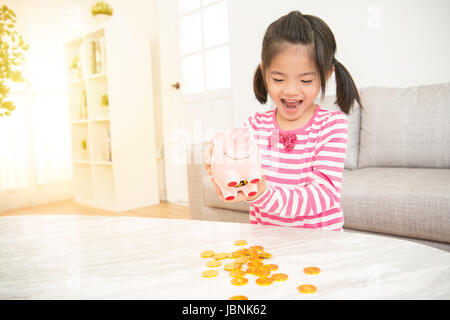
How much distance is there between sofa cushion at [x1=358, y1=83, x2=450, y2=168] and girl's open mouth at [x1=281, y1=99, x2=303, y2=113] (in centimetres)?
116

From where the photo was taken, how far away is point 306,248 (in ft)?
1.85

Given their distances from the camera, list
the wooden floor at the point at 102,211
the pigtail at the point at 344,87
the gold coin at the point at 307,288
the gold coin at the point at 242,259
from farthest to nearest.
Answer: the wooden floor at the point at 102,211
the pigtail at the point at 344,87
the gold coin at the point at 242,259
the gold coin at the point at 307,288

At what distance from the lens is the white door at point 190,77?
113 inches

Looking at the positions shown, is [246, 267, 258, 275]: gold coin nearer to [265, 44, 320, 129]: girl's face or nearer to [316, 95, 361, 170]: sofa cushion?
[265, 44, 320, 129]: girl's face

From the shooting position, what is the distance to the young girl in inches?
29.3

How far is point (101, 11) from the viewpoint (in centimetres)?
310

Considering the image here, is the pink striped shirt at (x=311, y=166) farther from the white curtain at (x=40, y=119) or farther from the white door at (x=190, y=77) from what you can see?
the white curtain at (x=40, y=119)

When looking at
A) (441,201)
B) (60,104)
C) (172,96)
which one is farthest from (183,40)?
(441,201)

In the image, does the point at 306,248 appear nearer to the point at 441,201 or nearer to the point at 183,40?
the point at 441,201

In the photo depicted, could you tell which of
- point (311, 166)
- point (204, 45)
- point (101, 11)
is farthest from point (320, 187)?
point (101, 11)

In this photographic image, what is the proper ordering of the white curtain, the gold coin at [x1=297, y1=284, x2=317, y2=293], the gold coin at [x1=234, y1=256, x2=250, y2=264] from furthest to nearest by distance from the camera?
the white curtain, the gold coin at [x1=234, y1=256, x2=250, y2=264], the gold coin at [x1=297, y1=284, x2=317, y2=293]

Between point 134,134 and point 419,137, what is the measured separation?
2267 mm

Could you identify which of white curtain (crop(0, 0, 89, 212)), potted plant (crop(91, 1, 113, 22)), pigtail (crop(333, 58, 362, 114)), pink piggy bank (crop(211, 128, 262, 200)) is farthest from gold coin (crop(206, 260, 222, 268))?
white curtain (crop(0, 0, 89, 212))

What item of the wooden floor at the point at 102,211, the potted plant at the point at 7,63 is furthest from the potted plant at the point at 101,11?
the wooden floor at the point at 102,211
